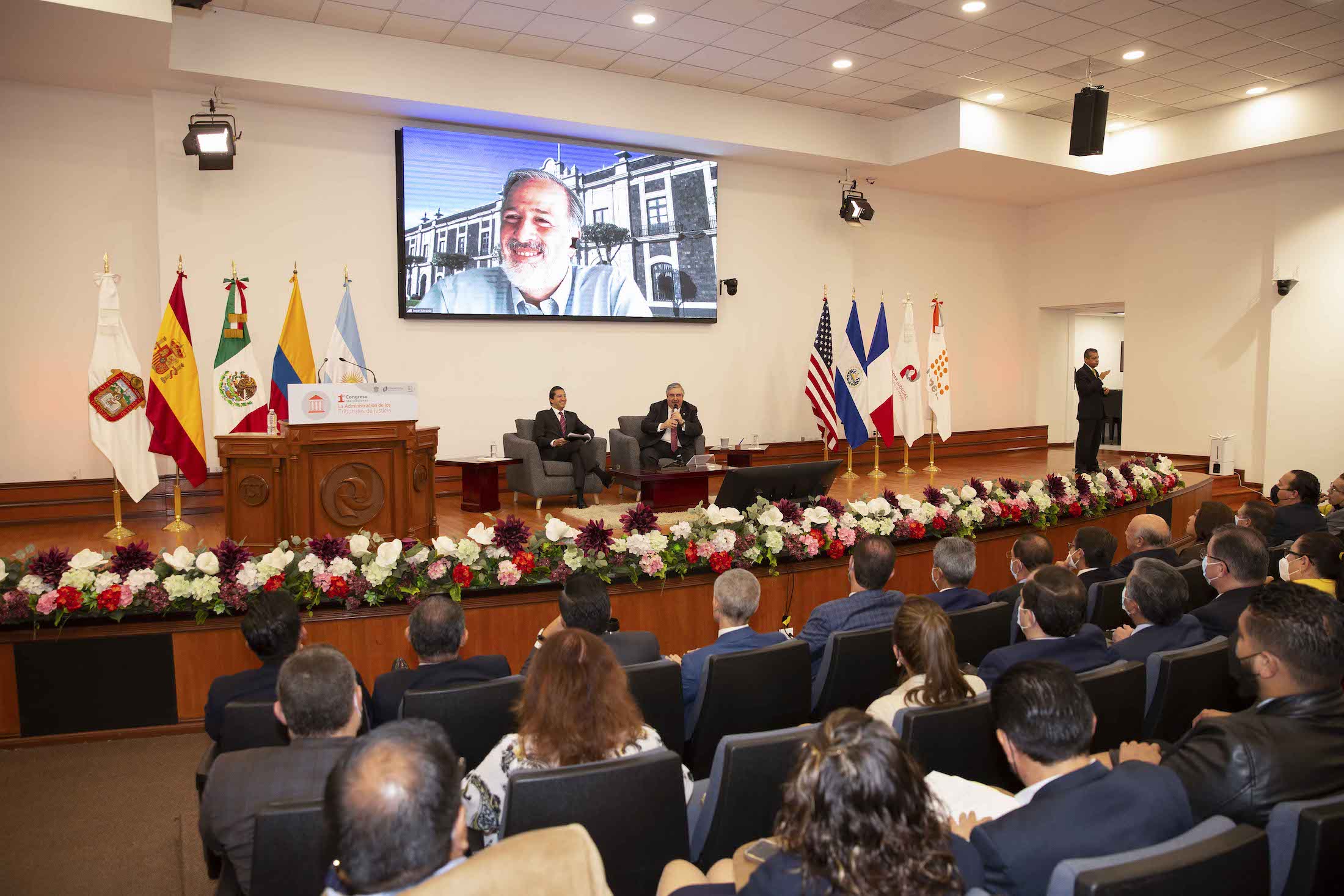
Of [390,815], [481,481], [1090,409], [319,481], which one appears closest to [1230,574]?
[390,815]

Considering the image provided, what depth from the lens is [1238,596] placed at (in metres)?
3.52

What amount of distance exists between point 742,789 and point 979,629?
1.84m

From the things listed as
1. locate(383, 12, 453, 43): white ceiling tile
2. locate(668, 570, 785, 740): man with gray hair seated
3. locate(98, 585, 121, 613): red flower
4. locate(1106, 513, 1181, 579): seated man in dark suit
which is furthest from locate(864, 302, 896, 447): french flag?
locate(98, 585, 121, 613): red flower

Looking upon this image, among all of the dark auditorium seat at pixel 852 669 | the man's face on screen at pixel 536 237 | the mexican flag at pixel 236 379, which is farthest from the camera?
the man's face on screen at pixel 536 237

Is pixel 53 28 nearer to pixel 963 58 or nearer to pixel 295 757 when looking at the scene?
pixel 295 757

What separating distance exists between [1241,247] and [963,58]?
5.39 meters

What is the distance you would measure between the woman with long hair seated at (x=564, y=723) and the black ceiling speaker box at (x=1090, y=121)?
26.8 feet

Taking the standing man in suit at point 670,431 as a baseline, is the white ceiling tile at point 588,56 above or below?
above

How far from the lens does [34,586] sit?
4.04 metres

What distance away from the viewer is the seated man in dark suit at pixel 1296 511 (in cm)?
554

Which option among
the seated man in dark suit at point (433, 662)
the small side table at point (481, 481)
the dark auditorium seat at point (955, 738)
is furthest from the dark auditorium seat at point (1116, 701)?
the small side table at point (481, 481)

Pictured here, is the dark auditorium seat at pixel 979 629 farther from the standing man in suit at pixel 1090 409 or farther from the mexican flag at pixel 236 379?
the standing man in suit at pixel 1090 409

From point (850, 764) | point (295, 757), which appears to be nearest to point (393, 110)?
point (295, 757)

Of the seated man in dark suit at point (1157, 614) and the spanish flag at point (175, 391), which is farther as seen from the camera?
the spanish flag at point (175, 391)
